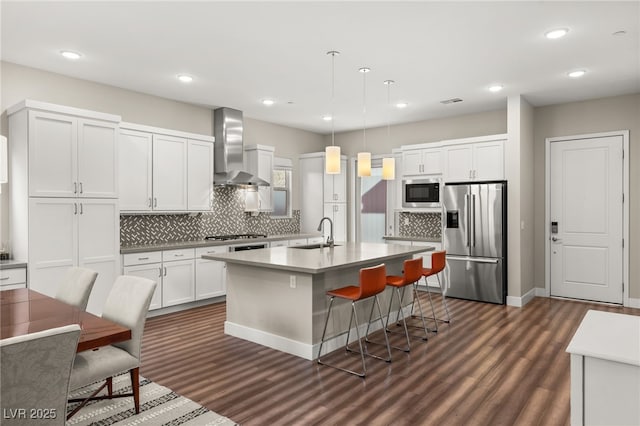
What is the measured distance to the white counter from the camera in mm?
Result: 1463

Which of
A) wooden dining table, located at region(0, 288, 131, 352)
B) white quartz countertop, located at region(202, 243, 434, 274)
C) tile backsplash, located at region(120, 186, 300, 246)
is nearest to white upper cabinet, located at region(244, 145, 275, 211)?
tile backsplash, located at region(120, 186, 300, 246)

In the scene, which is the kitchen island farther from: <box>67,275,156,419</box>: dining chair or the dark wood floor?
<box>67,275,156,419</box>: dining chair

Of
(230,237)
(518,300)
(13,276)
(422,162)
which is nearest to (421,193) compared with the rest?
(422,162)

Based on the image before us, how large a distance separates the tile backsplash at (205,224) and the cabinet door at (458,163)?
3.03 metres

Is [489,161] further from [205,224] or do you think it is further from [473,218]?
[205,224]

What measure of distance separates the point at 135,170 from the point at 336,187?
3.86m

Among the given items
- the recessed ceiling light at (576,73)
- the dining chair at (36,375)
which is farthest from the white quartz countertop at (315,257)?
the recessed ceiling light at (576,73)

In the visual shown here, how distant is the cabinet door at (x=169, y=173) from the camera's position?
5.38 m

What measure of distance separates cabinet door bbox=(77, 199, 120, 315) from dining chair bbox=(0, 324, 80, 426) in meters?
3.02

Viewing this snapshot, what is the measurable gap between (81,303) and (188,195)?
114 inches

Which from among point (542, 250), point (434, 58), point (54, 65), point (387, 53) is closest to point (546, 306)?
point (542, 250)

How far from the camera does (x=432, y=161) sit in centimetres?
666

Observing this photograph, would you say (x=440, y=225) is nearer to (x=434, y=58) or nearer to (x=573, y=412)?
(x=434, y=58)

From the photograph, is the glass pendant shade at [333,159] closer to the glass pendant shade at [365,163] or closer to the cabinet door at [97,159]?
the glass pendant shade at [365,163]
